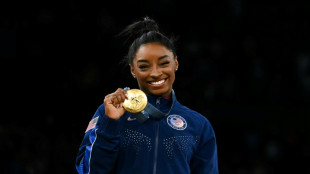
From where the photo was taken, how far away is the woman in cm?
196

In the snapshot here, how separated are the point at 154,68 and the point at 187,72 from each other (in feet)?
13.2

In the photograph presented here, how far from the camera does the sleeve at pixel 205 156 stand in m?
2.22

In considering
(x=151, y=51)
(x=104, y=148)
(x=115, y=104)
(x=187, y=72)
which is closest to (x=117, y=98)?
(x=115, y=104)

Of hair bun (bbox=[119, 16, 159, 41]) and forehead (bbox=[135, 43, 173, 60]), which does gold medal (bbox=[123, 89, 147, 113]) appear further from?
hair bun (bbox=[119, 16, 159, 41])

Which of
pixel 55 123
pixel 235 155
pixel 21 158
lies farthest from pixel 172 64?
pixel 235 155

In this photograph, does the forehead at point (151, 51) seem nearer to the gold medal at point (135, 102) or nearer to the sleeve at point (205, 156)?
the gold medal at point (135, 102)

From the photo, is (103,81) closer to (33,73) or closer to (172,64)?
(33,73)

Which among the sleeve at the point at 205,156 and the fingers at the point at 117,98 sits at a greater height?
the fingers at the point at 117,98

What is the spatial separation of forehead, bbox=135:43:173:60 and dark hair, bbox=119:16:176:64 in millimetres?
25

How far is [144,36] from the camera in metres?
2.26

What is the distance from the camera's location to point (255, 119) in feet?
20.4

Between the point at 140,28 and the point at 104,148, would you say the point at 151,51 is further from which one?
the point at 104,148

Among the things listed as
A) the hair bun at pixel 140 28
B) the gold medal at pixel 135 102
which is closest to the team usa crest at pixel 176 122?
the gold medal at pixel 135 102

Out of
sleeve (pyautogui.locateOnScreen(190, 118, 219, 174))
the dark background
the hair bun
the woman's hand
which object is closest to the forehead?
the hair bun
